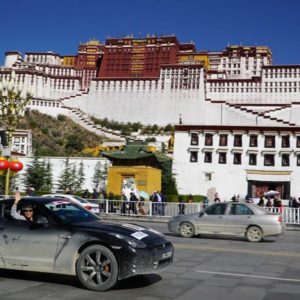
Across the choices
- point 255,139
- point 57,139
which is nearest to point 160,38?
point 57,139

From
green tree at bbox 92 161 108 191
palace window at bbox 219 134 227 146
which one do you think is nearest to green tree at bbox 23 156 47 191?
green tree at bbox 92 161 108 191

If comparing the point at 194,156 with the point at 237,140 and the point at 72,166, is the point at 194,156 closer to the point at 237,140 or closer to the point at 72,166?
the point at 237,140

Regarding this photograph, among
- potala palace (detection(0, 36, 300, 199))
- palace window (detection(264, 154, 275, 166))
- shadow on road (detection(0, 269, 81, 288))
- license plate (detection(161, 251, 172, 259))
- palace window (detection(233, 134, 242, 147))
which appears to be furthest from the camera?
potala palace (detection(0, 36, 300, 199))

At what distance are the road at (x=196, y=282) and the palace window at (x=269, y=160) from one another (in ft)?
113

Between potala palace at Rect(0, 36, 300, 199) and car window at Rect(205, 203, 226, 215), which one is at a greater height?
potala palace at Rect(0, 36, 300, 199)

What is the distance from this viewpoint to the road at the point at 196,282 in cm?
608

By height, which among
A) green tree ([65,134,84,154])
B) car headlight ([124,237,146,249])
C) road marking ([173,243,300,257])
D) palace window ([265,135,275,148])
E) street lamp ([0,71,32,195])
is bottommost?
road marking ([173,243,300,257])

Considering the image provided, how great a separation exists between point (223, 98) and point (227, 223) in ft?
279

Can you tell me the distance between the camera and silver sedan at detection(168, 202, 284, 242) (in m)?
13.6

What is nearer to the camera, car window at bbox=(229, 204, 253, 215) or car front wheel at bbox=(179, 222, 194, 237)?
car window at bbox=(229, 204, 253, 215)

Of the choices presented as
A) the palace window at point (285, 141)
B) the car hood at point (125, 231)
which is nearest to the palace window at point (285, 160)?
the palace window at point (285, 141)

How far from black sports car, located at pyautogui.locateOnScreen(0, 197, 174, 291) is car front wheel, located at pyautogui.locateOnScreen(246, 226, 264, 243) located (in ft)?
23.9

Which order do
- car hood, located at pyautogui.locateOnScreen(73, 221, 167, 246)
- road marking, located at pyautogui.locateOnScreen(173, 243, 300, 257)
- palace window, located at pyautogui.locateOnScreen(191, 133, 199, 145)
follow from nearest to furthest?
1. car hood, located at pyautogui.locateOnScreen(73, 221, 167, 246)
2. road marking, located at pyautogui.locateOnScreen(173, 243, 300, 257)
3. palace window, located at pyautogui.locateOnScreen(191, 133, 199, 145)

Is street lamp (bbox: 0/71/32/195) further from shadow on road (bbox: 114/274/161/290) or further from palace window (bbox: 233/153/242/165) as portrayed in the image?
palace window (bbox: 233/153/242/165)
